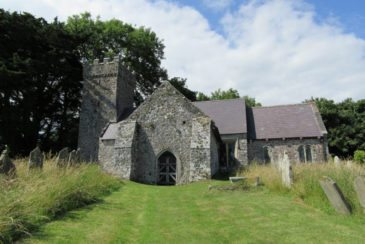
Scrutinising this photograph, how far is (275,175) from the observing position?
524 inches

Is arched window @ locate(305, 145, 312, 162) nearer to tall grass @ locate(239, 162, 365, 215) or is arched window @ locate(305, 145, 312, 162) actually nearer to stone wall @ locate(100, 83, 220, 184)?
stone wall @ locate(100, 83, 220, 184)

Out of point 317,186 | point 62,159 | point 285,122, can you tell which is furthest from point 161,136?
point 317,186

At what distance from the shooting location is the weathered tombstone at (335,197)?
8.12 meters

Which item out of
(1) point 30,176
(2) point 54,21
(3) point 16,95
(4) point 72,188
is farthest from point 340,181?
(2) point 54,21

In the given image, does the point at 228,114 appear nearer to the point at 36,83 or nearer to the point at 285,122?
the point at 285,122

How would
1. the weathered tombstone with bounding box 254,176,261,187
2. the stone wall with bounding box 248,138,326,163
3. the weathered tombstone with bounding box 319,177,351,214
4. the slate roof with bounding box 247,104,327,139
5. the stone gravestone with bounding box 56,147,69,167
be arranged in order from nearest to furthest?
the weathered tombstone with bounding box 319,177,351,214
the stone gravestone with bounding box 56,147,69,167
the weathered tombstone with bounding box 254,176,261,187
the stone wall with bounding box 248,138,326,163
the slate roof with bounding box 247,104,327,139

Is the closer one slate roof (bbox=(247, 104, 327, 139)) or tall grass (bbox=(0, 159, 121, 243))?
tall grass (bbox=(0, 159, 121, 243))

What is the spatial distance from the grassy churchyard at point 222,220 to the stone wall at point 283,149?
12.9m

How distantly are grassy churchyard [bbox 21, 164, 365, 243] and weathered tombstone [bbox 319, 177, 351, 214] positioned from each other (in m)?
0.21

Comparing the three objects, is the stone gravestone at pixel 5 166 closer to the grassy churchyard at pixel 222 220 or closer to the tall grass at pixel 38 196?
the tall grass at pixel 38 196

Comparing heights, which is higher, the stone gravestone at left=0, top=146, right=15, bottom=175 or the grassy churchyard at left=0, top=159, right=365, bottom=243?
the stone gravestone at left=0, top=146, right=15, bottom=175

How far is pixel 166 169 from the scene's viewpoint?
66.9ft

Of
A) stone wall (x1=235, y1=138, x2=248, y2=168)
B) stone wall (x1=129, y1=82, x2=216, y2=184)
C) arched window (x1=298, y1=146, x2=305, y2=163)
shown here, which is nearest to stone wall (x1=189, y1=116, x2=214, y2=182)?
stone wall (x1=129, y1=82, x2=216, y2=184)

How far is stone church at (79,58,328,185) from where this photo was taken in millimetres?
19781
